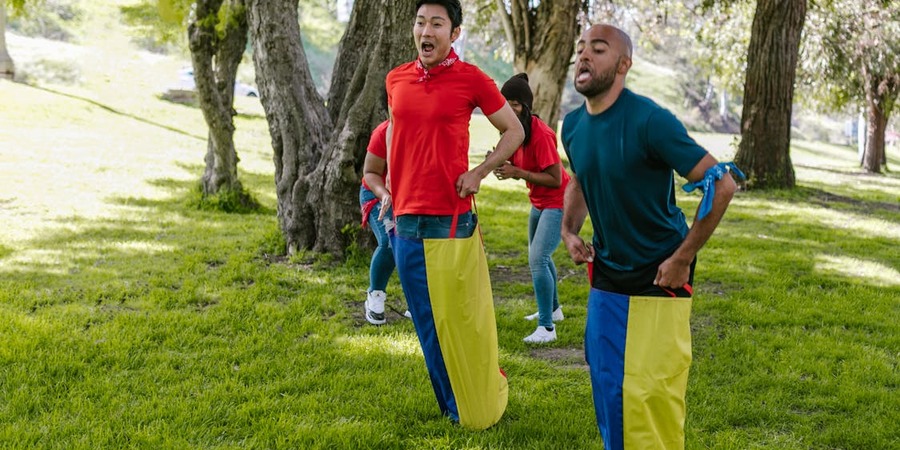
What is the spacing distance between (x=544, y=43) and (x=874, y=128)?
14.5 meters

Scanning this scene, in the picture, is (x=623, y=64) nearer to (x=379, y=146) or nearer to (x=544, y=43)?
(x=379, y=146)

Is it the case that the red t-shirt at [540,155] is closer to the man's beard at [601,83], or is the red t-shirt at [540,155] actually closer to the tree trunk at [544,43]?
the man's beard at [601,83]

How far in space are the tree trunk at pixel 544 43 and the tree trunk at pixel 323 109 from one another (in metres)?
6.56

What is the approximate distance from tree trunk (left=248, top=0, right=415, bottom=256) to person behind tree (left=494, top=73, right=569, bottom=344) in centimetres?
243

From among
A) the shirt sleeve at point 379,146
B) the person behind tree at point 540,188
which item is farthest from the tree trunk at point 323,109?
the shirt sleeve at point 379,146

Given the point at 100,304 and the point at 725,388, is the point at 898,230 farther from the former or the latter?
the point at 100,304

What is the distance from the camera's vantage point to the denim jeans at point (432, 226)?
4.23 meters

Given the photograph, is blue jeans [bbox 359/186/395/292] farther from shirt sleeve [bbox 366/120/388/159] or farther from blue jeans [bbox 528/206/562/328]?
shirt sleeve [bbox 366/120/388/159]

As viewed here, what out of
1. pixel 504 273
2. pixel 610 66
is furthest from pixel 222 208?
pixel 610 66

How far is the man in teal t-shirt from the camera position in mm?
3250

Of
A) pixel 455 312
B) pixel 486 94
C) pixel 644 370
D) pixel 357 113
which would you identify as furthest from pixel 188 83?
pixel 644 370

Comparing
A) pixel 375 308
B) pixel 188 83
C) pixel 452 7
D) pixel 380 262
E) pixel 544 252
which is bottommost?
pixel 375 308

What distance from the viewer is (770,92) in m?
15.8

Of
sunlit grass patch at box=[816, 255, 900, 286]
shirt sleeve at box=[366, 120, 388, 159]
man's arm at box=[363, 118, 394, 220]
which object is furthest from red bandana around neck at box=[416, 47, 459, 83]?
sunlit grass patch at box=[816, 255, 900, 286]
